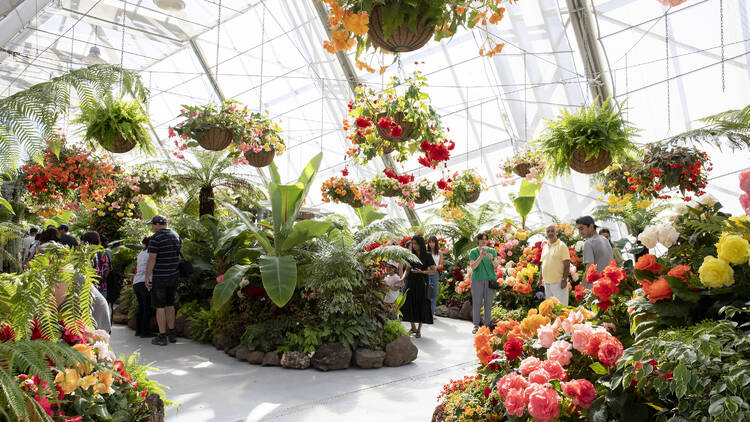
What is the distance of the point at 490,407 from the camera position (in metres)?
2.94

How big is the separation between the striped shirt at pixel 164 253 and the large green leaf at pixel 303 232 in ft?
3.99

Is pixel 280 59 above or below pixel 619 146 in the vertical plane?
above

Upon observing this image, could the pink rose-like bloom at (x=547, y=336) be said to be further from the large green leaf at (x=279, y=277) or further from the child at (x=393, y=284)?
the child at (x=393, y=284)

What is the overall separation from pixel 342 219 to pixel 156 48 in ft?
26.8

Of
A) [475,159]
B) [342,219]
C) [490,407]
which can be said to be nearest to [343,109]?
[475,159]

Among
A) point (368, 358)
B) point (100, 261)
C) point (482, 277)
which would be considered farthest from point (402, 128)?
point (100, 261)

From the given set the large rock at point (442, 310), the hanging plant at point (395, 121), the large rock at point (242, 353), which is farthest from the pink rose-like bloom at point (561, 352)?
the large rock at point (442, 310)

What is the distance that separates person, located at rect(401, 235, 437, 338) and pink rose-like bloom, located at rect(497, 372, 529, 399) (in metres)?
4.37

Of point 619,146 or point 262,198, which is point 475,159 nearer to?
point 262,198

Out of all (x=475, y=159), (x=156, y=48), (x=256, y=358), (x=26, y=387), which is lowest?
(x=256, y=358)

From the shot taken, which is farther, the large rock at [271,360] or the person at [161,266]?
the person at [161,266]

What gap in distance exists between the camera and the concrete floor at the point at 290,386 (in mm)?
4008

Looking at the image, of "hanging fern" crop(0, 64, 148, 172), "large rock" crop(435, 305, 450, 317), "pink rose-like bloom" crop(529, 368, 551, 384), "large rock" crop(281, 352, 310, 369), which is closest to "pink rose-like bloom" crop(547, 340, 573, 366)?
"pink rose-like bloom" crop(529, 368, 551, 384)

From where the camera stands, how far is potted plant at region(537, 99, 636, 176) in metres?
5.08
